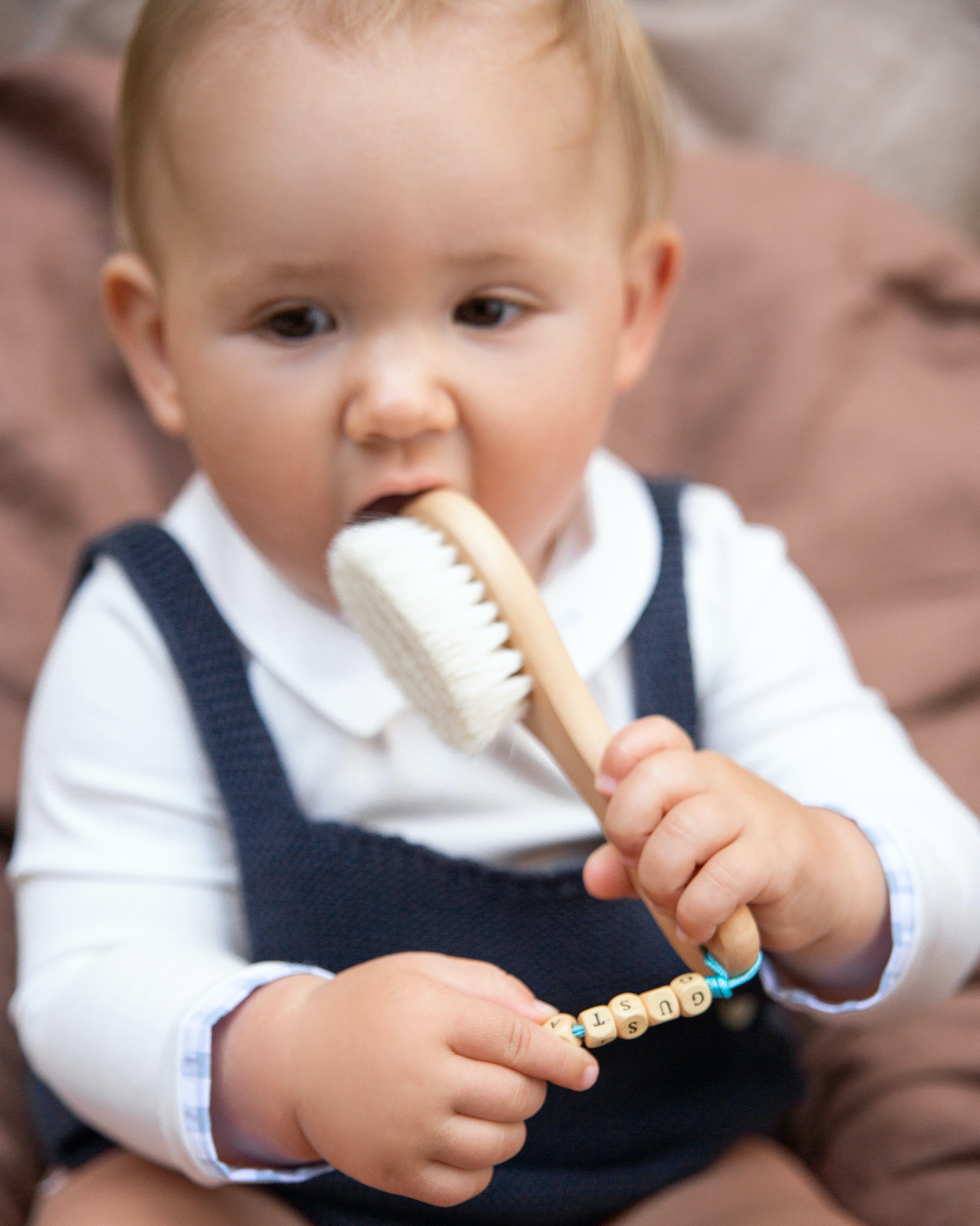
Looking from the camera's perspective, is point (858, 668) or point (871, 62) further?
point (871, 62)

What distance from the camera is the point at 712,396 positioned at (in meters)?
0.98

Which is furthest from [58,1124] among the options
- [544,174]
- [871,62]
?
[871,62]

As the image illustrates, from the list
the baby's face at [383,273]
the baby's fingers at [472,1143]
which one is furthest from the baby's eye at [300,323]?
the baby's fingers at [472,1143]

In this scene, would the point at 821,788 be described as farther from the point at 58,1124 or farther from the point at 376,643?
the point at 58,1124

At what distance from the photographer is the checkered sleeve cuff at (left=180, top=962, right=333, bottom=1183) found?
552 mm

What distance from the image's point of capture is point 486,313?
59 cm

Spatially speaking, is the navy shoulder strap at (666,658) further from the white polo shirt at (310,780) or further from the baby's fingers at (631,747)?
the baby's fingers at (631,747)

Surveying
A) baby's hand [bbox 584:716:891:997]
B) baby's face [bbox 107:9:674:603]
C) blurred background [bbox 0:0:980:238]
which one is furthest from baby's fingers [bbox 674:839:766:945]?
blurred background [bbox 0:0:980:238]

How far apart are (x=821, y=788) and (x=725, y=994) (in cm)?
21

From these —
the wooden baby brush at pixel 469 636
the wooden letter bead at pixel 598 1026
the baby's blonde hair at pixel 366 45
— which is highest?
the baby's blonde hair at pixel 366 45

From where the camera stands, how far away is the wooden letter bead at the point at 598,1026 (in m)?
0.44

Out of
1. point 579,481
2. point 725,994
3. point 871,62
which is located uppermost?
point 871,62

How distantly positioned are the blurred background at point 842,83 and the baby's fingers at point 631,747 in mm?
833

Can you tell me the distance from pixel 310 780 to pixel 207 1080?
0.53 feet
